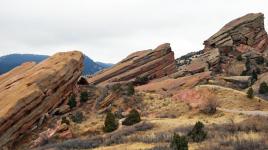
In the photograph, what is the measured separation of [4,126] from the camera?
4072cm

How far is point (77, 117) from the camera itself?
48594 mm

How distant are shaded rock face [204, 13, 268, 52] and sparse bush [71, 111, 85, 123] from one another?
46.8m

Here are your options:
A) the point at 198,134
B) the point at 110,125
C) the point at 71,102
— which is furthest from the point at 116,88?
the point at 198,134

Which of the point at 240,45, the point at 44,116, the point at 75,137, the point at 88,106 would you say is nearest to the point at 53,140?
the point at 75,137

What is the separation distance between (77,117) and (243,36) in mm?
54718

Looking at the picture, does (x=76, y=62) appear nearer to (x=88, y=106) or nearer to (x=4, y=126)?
(x=88, y=106)

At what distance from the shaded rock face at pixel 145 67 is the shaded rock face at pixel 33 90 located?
779 inches

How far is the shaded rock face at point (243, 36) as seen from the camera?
93062 mm

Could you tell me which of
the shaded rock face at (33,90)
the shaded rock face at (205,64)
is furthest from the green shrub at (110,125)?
the shaded rock face at (205,64)

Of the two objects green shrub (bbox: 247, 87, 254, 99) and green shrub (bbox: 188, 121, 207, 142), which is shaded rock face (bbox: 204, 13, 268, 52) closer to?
green shrub (bbox: 247, 87, 254, 99)

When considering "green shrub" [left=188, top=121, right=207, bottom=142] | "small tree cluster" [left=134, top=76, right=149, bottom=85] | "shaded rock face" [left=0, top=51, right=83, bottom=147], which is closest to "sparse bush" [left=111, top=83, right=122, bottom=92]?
"shaded rock face" [left=0, top=51, right=83, bottom=147]

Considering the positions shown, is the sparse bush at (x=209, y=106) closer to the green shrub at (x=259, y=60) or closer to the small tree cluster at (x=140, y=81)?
the small tree cluster at (x=140, y=81)

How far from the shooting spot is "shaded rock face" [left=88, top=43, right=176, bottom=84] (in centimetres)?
7550

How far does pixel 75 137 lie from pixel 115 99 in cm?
1315
